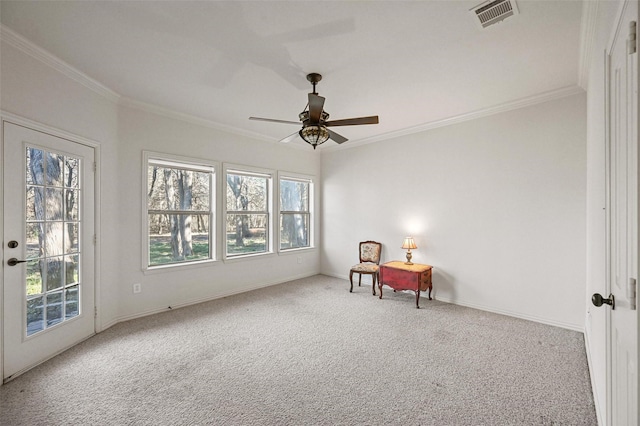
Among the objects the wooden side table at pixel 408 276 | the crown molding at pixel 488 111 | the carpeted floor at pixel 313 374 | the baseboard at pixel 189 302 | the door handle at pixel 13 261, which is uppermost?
the crown molding at pixel 488 111

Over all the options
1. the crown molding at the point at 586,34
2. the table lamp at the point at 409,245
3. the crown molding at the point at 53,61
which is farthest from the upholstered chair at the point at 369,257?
the crown molding at the point at 53,61

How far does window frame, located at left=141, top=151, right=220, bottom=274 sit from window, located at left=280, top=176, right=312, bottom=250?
4.48 feet

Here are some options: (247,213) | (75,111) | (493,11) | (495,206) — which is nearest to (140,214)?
(75,111)

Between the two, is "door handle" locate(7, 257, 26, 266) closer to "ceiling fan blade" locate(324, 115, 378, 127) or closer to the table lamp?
"ceiling fan blade" locate(324, 115, 378, 127)

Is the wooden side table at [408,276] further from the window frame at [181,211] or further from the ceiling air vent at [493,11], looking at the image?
the ceiling air vent at [493,11]

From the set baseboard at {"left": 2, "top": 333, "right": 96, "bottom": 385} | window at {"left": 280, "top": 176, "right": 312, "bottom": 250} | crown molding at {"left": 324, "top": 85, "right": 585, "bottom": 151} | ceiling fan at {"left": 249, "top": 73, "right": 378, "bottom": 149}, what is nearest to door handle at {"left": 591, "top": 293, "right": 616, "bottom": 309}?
ceiling fan at {"left": 249, "top": 73, "right": 378, "bottom": 149}

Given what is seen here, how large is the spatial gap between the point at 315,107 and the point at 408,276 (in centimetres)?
271

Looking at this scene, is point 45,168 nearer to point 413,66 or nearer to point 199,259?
point 199,259

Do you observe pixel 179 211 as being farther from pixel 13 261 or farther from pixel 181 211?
pixel 13 261

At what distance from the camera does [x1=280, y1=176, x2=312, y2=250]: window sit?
5.53 meters

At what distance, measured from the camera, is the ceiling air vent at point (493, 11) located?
194cm

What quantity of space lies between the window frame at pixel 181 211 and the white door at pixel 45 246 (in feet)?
2.07

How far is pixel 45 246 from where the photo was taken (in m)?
2.59

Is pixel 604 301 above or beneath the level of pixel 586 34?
beneath
